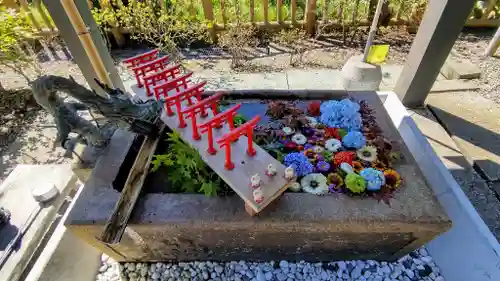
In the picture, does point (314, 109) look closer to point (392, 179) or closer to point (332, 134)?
point (332, 134)

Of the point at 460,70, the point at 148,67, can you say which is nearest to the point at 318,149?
the point at 148,67

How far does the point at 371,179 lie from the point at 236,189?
841 mm

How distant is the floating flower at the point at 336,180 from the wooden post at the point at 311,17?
3.53 m

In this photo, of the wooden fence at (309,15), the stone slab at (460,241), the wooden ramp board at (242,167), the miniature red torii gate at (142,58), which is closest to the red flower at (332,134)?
the wooden ramp board at (242,167)

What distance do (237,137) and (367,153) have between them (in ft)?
3.18

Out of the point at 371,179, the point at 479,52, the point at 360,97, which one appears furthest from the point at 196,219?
the point at 479,52

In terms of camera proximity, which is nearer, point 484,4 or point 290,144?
point 290,144

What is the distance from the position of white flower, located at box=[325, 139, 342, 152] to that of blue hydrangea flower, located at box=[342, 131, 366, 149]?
49 mm

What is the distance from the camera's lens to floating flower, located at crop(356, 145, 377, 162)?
210 centimetres

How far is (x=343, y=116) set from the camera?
2.33m

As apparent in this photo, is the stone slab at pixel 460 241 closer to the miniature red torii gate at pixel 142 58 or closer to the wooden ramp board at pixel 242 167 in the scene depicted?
the wooden ramp board at pixel 242 167

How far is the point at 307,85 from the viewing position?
3.98 m

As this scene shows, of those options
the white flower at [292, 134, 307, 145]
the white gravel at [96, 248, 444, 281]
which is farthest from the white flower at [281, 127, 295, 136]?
the white gravel at [96, 248, 444, 281]

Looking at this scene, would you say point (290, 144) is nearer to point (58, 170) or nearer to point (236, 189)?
point (236, 189)
